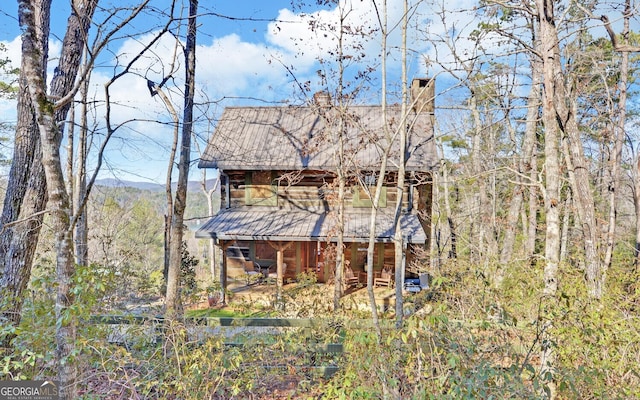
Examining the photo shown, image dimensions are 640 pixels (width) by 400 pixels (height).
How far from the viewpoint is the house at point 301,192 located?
9.74 metres

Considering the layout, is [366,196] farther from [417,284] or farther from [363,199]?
[417,284]

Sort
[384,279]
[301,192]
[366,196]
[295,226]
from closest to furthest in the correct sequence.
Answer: [295,226]
[366,196]
[384,279]
[301,192]

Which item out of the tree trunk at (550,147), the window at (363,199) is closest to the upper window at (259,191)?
the window at (363,199)

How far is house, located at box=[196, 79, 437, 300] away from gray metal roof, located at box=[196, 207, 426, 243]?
0.10ft

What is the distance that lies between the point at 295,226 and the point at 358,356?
7448 mm

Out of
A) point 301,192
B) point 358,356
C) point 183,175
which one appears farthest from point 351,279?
point 358,356

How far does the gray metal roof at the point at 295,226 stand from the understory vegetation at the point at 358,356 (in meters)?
5.55

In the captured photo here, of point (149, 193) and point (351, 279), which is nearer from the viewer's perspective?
point (351, 279)

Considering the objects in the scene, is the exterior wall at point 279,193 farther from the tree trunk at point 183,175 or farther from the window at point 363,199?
the tree trunk at point 183,175

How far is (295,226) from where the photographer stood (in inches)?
399

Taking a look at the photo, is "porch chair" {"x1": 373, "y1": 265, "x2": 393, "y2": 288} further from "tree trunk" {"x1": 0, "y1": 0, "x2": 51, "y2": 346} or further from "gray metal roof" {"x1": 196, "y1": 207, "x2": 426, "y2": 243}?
"tree trunk" {"x1": 0, "y1": 0, "x2": 51, "y2": 346}

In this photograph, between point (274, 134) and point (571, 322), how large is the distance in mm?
10274

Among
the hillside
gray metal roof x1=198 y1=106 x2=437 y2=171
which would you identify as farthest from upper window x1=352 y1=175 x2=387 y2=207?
the hillside

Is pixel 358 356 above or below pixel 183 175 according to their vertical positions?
below
